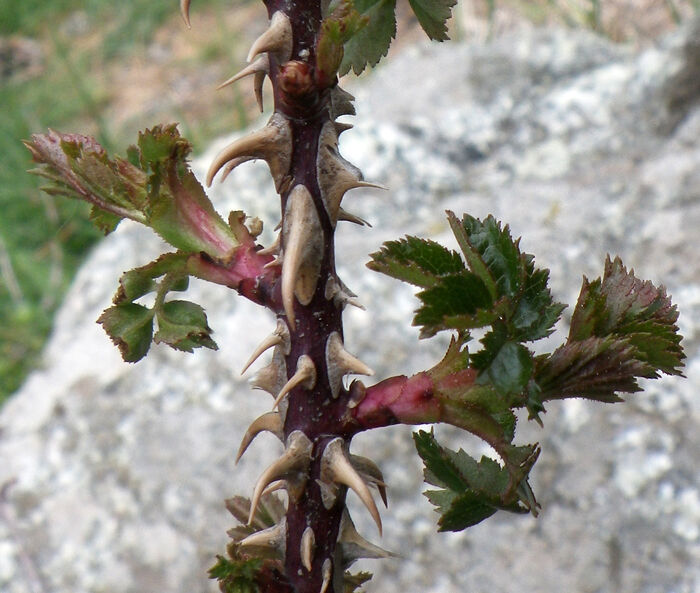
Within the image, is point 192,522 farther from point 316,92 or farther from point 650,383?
point 316,92

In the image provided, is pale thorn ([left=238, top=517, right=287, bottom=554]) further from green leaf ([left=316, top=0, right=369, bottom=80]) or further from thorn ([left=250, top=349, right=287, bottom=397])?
green leaf ([left=316, top=0, right=369, bottom=80])

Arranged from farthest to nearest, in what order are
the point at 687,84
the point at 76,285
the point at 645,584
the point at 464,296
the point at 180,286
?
the point at 76,285 < the point at 687,84 < the point at 645,584 < the point at 180,286 < the point at 464,296

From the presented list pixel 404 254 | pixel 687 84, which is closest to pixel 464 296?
pixel 404 254

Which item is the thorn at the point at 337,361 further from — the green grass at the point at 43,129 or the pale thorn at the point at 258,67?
the green grass at the point at 43,129

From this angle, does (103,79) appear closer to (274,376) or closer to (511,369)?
(274,376)

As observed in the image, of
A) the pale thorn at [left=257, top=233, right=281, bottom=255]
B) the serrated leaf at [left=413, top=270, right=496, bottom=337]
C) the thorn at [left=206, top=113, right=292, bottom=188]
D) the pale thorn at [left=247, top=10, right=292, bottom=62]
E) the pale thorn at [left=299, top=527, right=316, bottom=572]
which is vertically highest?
the pale thorn at [left=247, top=10, right=292, bottom=62]

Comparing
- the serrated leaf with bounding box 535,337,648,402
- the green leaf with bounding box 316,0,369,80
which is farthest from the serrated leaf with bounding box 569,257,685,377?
the green leaf with bounding box 316,0,369,80
